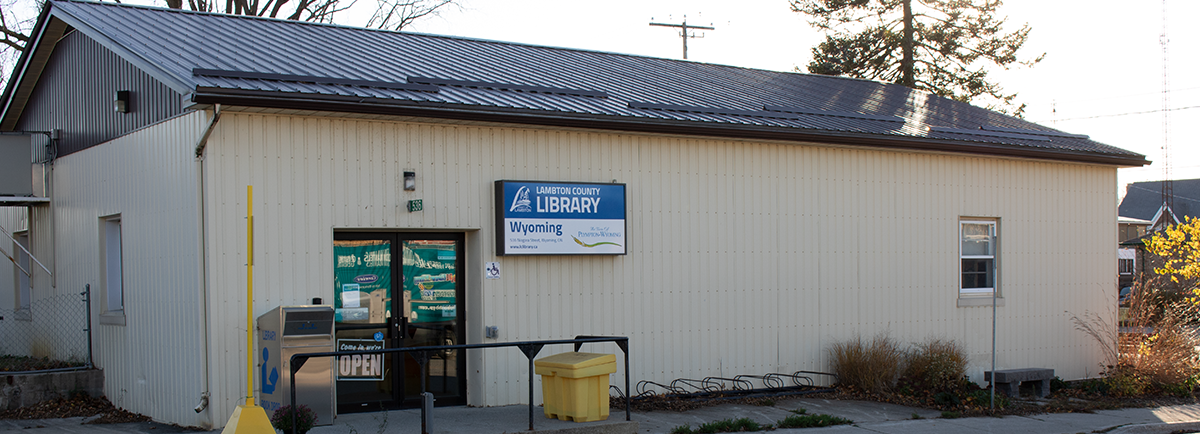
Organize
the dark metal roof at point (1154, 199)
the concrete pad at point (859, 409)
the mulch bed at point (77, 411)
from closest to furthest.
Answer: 1. the mulch bed at point (77, 411)
2. the concrete pad at point (859, 409)
3. the dark metal roof at point (1154, 199)

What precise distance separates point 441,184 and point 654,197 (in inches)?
105

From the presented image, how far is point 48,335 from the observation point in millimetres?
13281

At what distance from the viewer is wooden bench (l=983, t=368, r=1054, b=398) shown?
1262 centimetres

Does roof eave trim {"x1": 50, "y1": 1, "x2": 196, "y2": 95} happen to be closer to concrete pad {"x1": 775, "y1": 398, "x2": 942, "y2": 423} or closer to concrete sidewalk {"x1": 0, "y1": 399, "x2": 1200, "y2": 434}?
concrete sidewalk {"x1": 0, "y1": 399, "x2": 1200, "y2": 434}

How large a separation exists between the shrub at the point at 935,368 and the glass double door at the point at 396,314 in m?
5.73

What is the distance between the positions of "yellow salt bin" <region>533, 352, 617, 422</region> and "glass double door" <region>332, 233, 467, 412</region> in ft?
5.42

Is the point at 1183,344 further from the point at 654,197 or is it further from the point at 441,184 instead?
the point at 441,184

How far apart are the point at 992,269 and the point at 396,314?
8882 millimetres

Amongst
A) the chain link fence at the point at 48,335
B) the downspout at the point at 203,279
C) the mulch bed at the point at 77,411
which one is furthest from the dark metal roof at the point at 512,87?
the mulch bed at the point at 77,411

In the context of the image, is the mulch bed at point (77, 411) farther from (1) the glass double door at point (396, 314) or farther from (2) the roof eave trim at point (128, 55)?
(2) the roof eave trim at point (128, 55)

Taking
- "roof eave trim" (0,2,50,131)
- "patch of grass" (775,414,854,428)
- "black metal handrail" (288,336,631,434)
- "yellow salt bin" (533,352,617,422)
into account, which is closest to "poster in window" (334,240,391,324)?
"black metal handrail" (288,336,631,434)

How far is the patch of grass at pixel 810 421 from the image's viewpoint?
32.8 feet

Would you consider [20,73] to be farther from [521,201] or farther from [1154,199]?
[1154,199]

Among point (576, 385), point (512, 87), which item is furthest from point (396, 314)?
point (512, 87)
